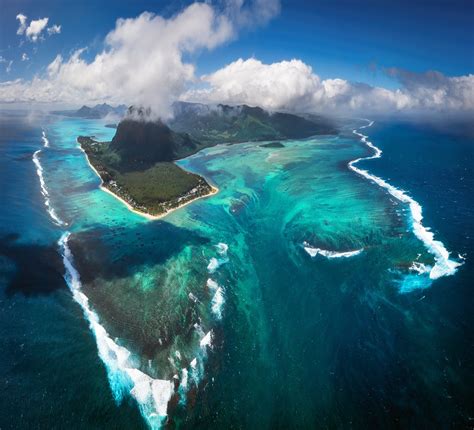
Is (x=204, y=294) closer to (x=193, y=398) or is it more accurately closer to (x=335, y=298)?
(x=193, y=398)

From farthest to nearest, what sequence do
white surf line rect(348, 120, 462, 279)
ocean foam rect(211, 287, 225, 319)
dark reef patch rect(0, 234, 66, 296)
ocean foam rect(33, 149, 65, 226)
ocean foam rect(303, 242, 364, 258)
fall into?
ocean foam rect(33, 149, 65, 226), ocean foam rect(303, 242, 364, 258), white surf line rect(348, 120, 462, 279), dark reef patch rect(0, 234, 66, 296), ocean foam rect(211, 287, 225, 319)

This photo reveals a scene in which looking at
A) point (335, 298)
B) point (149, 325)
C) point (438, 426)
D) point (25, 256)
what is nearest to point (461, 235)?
point (335, 298)

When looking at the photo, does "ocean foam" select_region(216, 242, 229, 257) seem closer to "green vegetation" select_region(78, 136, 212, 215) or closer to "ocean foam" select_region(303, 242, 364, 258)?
"ocean foam" select_region(303, 242, 364, 258)

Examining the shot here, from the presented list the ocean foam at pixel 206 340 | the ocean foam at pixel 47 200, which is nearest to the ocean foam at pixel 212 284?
the ocean foam at pixel 206 340

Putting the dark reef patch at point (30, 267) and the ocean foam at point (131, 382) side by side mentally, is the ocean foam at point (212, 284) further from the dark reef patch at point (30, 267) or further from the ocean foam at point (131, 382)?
the dark reef patch at point (30, 267)

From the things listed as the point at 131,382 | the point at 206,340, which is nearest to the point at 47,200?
the point at 131,382

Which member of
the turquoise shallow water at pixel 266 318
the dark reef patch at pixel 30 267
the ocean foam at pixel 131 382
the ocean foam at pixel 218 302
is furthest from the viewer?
the dark reef patch at pixel 30 267

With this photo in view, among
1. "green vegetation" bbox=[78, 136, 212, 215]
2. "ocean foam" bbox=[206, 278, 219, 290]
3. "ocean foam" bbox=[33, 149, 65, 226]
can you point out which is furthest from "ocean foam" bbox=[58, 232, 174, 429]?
"green vegetation" bbox=[78, 136, 212, 215]

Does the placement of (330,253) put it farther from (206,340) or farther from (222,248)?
(206,340)
